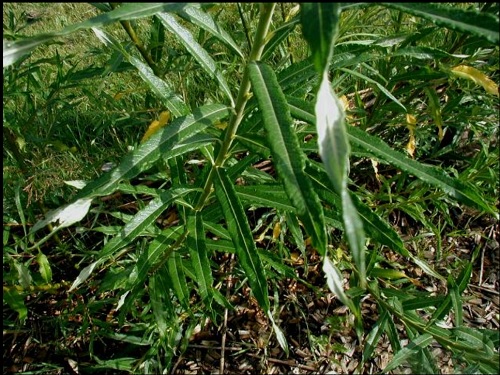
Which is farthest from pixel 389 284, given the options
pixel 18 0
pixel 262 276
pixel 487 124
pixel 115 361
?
pixel 18 0

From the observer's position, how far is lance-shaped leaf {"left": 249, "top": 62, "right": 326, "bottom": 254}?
0.84 meters

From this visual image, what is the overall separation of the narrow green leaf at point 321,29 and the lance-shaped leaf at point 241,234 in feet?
1.97

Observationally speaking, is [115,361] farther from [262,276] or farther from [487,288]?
[487,288]

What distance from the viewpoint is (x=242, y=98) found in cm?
115

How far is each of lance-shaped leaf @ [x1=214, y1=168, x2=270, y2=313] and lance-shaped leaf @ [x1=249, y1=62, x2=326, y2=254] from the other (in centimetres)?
32

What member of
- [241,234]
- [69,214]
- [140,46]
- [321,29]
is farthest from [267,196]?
[321,29]

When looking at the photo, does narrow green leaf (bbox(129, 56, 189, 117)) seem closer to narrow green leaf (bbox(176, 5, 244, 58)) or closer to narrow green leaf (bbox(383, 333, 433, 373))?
narrow green leaf (bbox(176, 5, 244, 58))

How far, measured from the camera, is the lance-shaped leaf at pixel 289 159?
84 cm

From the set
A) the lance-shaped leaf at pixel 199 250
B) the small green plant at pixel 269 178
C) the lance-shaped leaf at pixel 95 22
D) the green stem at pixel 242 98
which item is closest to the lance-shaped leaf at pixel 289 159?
the small green plant at pixel 269 178

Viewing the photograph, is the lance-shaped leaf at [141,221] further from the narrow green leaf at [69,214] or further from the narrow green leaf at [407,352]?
the narrow green leaf at [407,352]

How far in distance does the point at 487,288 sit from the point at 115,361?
4.97ft

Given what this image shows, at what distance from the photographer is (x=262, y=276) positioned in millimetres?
1239

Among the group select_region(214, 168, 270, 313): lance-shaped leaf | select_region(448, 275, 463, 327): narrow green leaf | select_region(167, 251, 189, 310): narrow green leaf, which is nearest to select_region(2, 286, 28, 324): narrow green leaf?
select_region(167, 251, 189, 310): narrow green leaf

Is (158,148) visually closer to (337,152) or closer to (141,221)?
(141,221)
